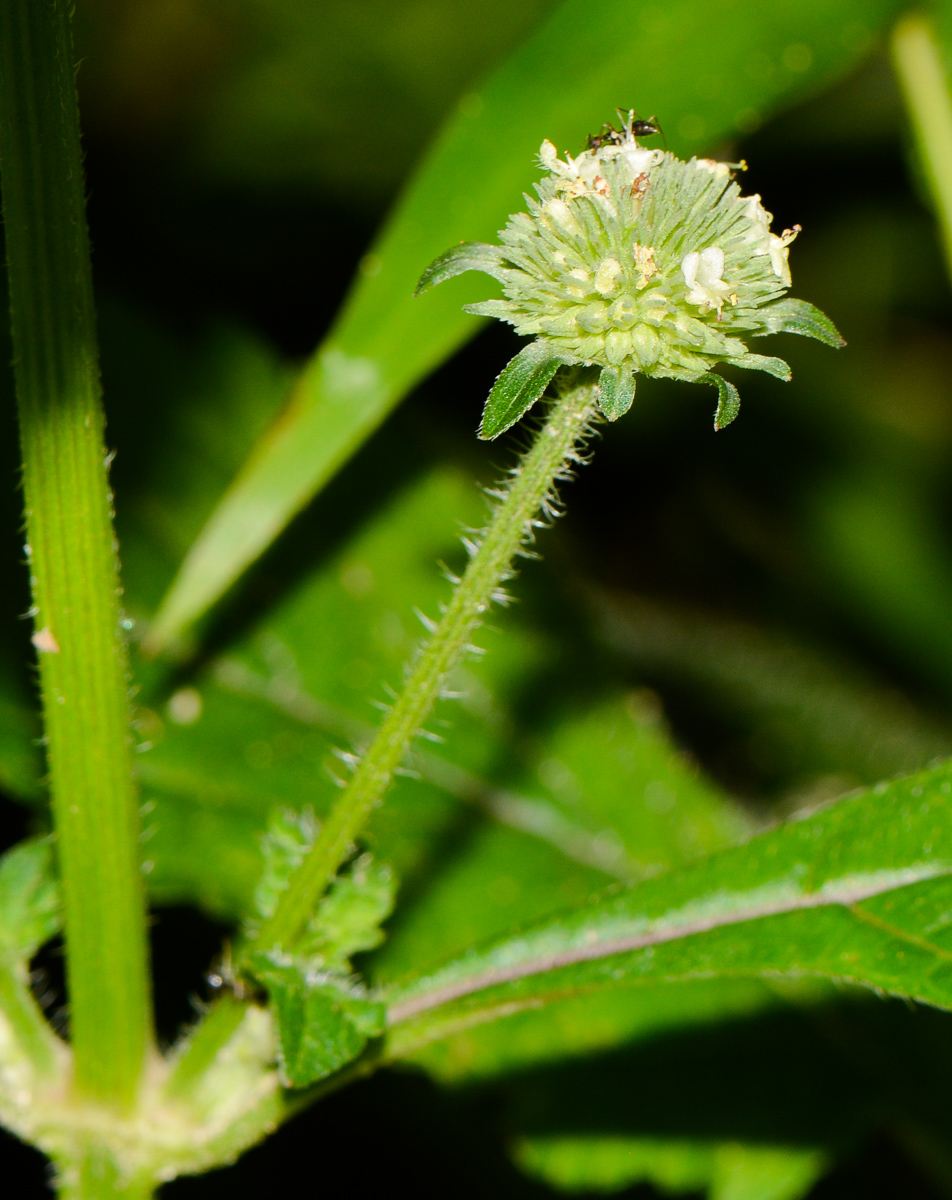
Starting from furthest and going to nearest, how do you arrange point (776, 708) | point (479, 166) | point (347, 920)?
point (776, 708), point (479, 166), point (347, 920)

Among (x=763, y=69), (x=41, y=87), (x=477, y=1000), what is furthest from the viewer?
(x=763, y=69)

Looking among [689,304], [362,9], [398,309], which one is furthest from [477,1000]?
[362,9]

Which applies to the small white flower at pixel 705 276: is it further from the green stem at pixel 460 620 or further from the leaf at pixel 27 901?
the leaf at pixel 27 901

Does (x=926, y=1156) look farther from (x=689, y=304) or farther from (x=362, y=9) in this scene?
(x=362, y=9)

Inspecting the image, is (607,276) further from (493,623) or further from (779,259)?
(493,623)

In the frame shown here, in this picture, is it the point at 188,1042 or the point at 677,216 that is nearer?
the point at 677,216

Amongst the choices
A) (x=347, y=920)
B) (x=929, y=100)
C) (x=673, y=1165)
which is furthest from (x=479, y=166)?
(x=673, y=1165)
